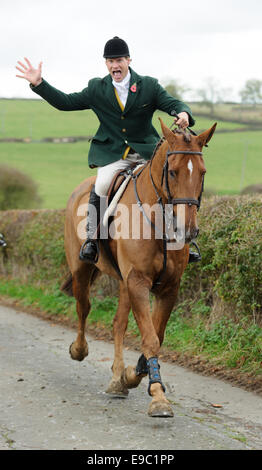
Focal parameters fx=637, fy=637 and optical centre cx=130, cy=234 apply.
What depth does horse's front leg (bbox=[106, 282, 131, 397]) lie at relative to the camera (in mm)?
6203

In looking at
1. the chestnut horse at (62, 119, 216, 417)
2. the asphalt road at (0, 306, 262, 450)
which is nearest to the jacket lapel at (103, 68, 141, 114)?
the chestnut horse at (62, 119, 216, 417)

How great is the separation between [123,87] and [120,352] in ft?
8.74

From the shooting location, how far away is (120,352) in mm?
6445

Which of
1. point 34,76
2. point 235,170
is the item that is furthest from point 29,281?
point 235,170

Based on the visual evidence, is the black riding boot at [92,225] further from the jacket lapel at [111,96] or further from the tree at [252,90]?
the tree at [252,90]

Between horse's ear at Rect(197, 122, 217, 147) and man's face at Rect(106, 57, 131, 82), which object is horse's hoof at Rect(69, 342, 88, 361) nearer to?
man's face at Rect(106, 57, 131, 82)

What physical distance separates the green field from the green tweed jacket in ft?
114

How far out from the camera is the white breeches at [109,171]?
6.51 meters

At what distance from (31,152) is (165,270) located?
55.1 metres

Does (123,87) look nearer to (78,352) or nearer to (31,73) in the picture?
(31,73)

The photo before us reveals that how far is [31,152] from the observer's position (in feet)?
194

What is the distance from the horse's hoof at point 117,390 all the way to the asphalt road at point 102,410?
0.21 ft

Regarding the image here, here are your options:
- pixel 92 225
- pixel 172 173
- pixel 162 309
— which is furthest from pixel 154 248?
pixel 92 225

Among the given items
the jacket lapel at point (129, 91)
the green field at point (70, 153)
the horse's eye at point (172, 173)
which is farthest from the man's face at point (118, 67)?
the green field at point (70, 153)
